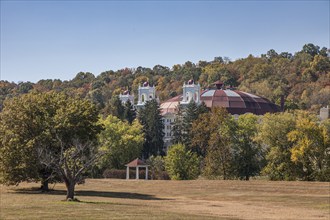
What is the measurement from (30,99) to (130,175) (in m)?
35.7

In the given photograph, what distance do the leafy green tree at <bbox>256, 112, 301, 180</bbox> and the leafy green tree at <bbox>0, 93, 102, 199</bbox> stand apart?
89.3ft

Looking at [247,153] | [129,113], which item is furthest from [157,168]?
[129,113]

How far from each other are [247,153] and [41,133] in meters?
35.6

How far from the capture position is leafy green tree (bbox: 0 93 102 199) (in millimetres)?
53281

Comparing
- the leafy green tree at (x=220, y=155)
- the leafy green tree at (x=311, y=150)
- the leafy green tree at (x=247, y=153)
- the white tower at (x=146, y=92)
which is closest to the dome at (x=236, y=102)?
the white tower at (x=146, y=92)

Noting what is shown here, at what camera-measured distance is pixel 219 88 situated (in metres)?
149

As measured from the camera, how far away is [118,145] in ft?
320

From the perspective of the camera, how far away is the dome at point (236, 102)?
447 ft

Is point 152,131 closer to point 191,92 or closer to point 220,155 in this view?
point 191,92

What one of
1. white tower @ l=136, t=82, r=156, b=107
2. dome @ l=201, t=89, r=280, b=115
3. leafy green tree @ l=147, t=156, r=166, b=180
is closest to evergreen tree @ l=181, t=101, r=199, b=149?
leafy green tree @ l=147, t=156, r=166, b=180

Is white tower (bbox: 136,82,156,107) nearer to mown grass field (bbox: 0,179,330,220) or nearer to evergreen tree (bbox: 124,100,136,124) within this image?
evergreen tree (bbox: 124,100,136,124)

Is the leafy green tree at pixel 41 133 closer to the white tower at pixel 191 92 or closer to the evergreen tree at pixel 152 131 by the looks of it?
the evergreen tree at pixel 152 131

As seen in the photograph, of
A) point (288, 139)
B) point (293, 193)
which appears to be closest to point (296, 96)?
point (288, 139)

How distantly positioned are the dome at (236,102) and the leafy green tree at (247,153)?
51554 millimetres
